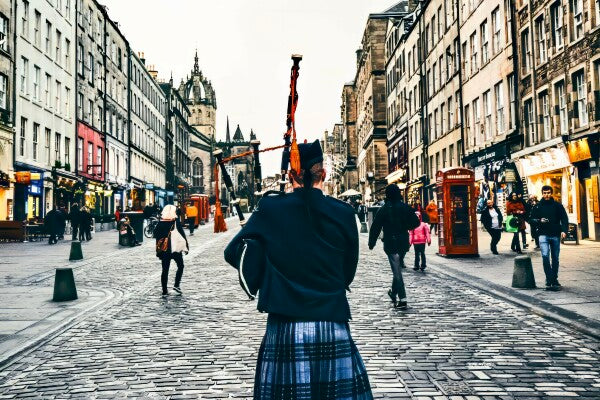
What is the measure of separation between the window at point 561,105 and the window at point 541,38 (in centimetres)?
173

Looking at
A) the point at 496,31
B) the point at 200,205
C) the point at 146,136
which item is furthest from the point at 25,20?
the point at 146,136

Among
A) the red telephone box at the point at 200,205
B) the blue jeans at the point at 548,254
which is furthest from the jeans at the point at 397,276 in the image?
the red telephone box at the point at 200,205

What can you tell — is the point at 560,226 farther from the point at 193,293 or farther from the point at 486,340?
the point at 193,293

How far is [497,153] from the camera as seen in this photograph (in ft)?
97.3

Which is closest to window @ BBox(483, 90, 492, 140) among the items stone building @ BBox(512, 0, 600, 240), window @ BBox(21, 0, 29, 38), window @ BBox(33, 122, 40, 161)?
stone building @ BBox(512, 0, 600, 240)

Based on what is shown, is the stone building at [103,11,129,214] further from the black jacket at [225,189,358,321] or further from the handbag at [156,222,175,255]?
the black jacket at [225,189,358,321]

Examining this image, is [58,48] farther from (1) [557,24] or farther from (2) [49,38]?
(1) [557,24]

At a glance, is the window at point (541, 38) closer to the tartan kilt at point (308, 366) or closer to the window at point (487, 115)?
the window at point (487, 115)

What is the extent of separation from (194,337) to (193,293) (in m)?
3.93

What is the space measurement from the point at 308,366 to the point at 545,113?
2517cm

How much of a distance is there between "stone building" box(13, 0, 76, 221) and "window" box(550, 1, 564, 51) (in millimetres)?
24979

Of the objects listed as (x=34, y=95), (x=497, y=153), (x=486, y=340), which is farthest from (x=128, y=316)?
(x=34, y=95)

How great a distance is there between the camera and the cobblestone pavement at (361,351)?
16.6 ft

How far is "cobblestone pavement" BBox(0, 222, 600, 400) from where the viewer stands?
5.07m
